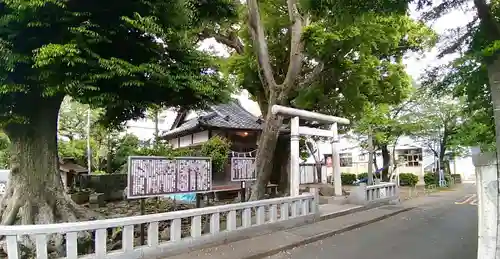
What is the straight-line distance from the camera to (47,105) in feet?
25.7

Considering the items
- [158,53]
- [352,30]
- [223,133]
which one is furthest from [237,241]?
[223,133]

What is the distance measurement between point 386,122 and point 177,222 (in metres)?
15.1

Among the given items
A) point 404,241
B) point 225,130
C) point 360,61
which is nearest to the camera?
point 404,241

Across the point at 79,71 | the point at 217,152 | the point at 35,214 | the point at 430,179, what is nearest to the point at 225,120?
the point at 217,152

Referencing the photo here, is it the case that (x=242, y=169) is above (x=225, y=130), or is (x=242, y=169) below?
below

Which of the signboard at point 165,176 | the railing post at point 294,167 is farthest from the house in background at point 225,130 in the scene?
the signboard at point 165,176

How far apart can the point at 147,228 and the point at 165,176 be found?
44.7 inches

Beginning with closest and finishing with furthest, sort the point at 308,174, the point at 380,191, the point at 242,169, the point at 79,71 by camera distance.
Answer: the point at 79,71
the point at 242,169
the point at 380,191
the point at 308,174

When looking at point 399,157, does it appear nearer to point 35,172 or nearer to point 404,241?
point 404,241

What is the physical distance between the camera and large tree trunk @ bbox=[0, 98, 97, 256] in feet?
25.3

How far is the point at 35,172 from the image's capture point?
7898 millimetres

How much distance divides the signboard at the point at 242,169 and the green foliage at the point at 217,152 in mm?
4193

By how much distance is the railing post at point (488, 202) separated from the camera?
16.0ft

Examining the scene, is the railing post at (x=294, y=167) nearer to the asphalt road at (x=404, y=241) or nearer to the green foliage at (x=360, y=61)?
the asphalt road at (x=404, y=241)
